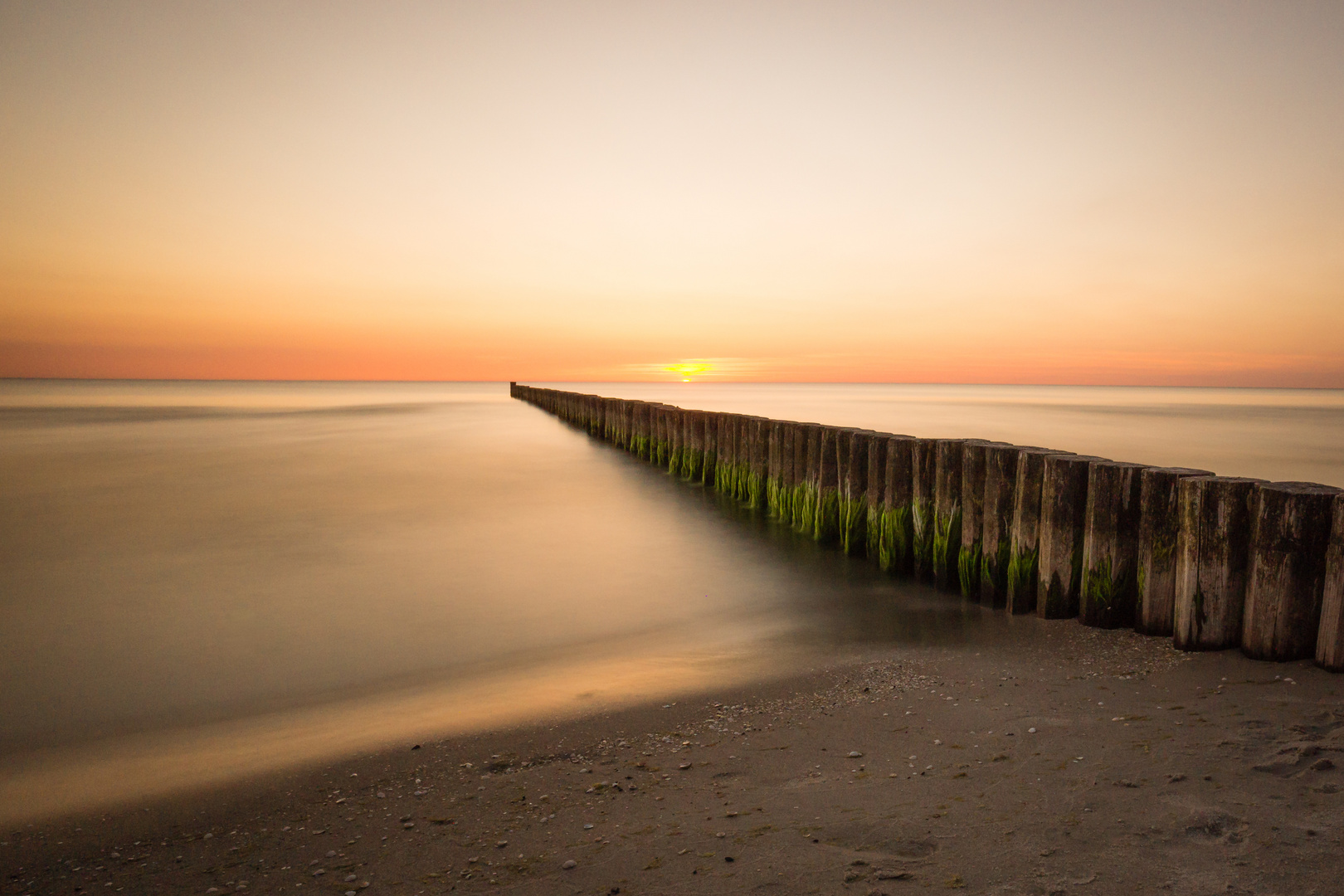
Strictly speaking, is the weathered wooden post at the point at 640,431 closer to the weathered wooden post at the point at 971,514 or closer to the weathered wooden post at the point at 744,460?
the weathered wooden post at the point at 744,460

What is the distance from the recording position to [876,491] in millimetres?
6094

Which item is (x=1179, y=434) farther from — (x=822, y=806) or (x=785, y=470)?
(x=822, y=806)

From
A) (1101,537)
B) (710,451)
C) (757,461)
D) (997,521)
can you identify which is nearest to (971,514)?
(997,521)

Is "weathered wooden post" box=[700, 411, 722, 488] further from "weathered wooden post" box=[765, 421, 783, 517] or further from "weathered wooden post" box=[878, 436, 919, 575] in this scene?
"weathered wooden post" box=[878, 436, 919, 575]

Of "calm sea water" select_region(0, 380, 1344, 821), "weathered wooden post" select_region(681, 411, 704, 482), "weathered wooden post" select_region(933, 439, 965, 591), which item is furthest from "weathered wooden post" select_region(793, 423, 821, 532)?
"weathered wooden post" select_region(681, 411, 704, 482)

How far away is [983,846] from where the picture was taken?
2.03 meters

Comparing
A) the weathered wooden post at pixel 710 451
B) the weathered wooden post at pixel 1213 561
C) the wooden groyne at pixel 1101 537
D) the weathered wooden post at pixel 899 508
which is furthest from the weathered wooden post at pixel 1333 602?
the weathered wooden post at pixel 710 451

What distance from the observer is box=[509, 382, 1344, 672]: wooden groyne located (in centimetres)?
323

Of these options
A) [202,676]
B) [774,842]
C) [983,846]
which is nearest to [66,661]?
[202,676]

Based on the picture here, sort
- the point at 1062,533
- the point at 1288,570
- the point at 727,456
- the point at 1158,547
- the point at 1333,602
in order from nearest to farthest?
the point at 1333,602 → the point at 1288,570 → the point at 1158,547 → the point at 1062,533 → the point at 727,456

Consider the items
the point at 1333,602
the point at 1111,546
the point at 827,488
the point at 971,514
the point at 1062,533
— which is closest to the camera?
the point at 1333,602

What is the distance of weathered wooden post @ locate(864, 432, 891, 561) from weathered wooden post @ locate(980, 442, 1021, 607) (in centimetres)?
115

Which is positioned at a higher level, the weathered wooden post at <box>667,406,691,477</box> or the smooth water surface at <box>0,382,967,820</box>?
the weathered wooden post at <box>667,406,691,477</box>

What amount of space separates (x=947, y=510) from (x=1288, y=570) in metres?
2.13
